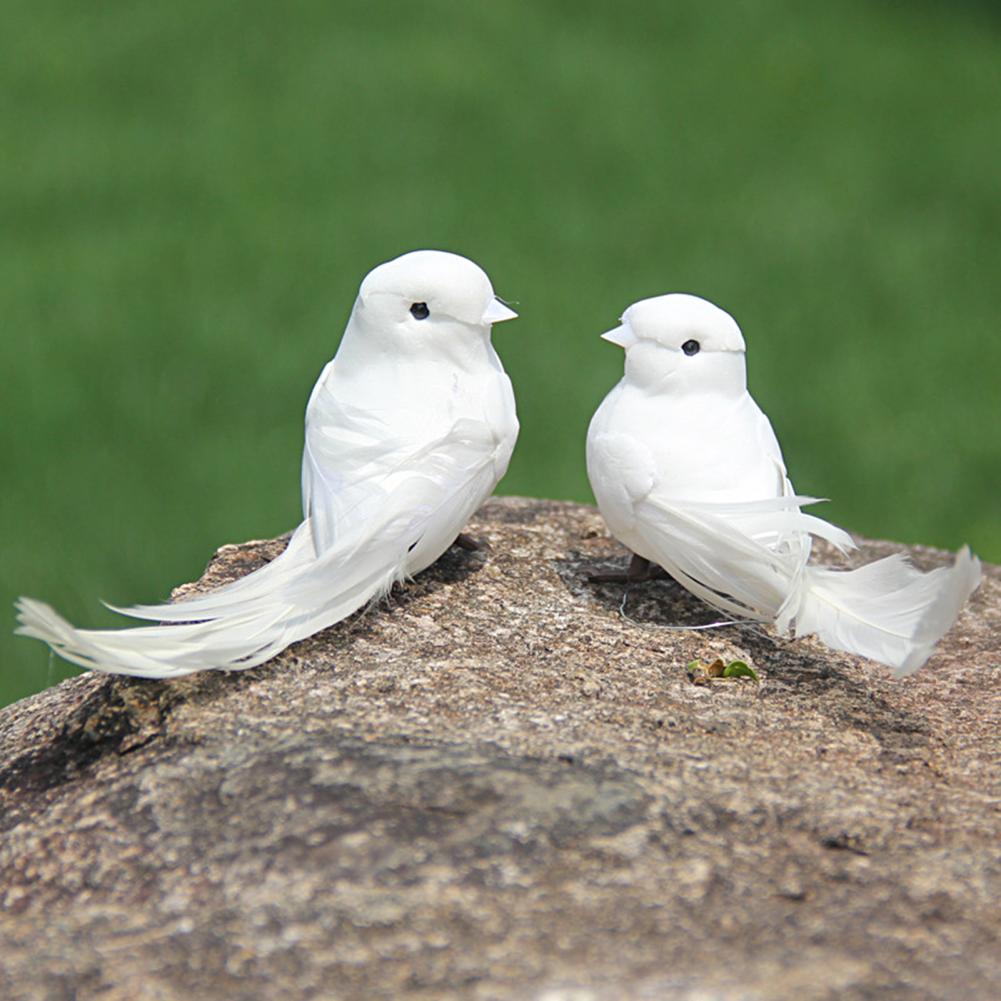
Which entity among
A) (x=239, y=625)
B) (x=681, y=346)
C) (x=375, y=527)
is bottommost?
(x=239, y=625)

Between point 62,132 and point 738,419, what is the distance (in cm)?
677

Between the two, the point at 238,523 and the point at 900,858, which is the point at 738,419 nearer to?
the point at 900,858

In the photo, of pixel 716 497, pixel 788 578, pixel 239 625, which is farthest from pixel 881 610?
pixel 239 625

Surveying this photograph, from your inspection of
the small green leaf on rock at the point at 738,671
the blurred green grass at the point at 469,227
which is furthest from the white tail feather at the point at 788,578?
the blurred green grass at the point at 469,227

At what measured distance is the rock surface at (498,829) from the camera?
2.08m

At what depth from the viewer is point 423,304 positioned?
3283mm

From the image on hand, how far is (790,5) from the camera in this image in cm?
1130

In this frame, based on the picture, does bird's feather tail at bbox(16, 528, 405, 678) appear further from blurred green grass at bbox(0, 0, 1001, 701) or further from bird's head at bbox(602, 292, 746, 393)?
blurred green grass at bbox(0, 0, 1001, 701)

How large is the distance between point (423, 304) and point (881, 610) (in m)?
1.19

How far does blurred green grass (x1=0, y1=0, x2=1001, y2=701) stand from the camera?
21.0 feet

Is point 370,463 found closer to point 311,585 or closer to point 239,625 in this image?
point 311,585

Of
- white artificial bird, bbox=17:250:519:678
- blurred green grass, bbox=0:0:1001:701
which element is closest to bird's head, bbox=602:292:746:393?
white artificial bird, bbox=17:250:519:678

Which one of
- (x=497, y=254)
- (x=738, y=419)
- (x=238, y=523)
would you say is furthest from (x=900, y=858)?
(x=497, y=254)

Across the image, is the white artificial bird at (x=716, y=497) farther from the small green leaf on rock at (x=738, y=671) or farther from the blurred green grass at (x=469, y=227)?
the blurred green grass at (x=469, y=227)
